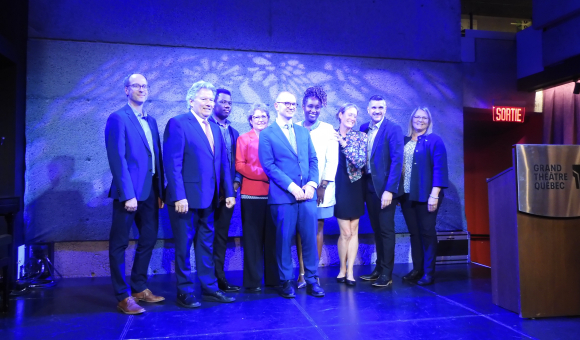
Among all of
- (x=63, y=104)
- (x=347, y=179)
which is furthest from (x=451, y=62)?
(x=63, y=104)

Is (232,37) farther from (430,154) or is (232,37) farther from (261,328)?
(261,328)

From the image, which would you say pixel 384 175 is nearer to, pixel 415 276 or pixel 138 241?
pixel 415 276

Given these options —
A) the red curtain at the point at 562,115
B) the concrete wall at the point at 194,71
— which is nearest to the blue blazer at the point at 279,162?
the concrete wall at the point at 194,71

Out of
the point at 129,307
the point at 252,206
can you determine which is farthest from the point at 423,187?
the point at 129,307

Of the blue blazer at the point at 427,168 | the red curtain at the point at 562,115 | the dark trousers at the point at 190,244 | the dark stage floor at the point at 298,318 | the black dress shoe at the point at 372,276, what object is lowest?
the dark stage floor at the point at 298,318

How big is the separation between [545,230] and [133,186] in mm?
2869

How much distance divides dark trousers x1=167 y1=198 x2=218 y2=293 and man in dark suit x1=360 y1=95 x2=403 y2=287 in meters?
1.46

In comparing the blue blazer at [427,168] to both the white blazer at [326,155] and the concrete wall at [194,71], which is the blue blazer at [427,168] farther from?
the concrete wall at [194,71]

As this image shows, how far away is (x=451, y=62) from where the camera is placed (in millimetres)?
5289

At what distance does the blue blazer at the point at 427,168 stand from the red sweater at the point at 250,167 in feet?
4.29

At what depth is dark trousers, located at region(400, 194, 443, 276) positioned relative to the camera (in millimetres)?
3834

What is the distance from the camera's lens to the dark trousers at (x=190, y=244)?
313cm

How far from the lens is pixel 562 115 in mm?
5570

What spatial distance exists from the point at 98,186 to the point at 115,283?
1703mm
